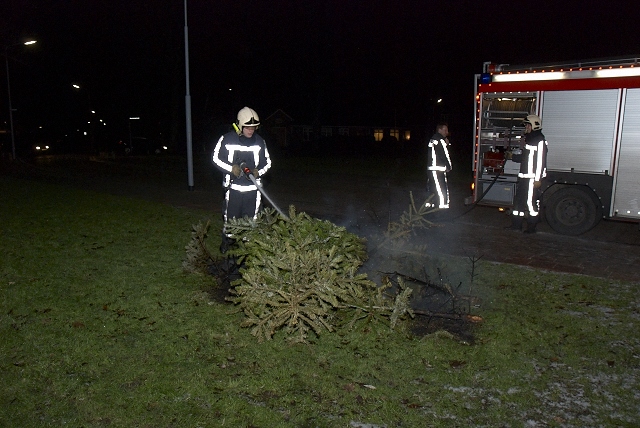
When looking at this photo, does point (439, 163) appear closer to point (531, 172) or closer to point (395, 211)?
point (531, 172)

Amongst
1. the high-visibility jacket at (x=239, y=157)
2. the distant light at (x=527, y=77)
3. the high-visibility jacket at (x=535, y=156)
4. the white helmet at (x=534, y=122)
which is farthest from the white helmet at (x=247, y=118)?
the distant light at (x=527, y=77)

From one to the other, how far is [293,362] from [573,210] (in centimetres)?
700

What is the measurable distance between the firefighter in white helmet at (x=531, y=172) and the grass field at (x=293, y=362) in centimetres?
265

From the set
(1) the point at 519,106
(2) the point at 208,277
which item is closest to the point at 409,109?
(1) the point at 519,106

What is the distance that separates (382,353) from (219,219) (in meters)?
6.92

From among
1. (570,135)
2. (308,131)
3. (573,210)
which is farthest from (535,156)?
(308,131)

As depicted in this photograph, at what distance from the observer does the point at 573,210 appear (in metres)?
9.75

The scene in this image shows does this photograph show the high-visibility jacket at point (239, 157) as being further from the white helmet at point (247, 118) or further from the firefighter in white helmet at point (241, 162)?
the white helmet at point (247, 118)

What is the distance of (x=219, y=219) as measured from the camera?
36.8 feet

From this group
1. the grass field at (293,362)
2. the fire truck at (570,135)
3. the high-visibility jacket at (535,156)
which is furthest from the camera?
the high-visibility jacket at (535,156)

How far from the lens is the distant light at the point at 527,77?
9.71m

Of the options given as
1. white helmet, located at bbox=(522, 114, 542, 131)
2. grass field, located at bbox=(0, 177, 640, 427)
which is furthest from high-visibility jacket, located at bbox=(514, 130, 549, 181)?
grass field, located at bbox=(0, 177, 640, 427)

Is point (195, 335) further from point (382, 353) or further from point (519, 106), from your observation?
point (519, 106)

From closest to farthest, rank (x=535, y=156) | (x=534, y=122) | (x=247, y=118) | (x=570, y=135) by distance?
(x=247, y=118), (x=535, y=156), (x=534, y=122), (x=570, y=135)
